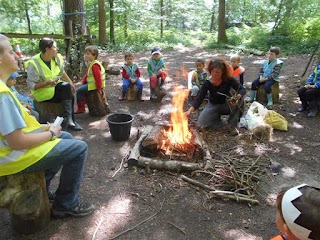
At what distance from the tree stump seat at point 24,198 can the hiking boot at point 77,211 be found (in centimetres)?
23

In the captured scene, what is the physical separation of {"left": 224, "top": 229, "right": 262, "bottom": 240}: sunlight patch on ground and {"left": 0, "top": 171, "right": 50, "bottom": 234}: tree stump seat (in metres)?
1.92

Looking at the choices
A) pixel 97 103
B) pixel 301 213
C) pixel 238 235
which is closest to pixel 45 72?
pixel 97 103

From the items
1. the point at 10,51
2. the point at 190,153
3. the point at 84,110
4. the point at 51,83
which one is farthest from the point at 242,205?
the point at 84,110

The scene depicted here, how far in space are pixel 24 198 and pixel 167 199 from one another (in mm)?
1588

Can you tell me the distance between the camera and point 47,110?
540cm

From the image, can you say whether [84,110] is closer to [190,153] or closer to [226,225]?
[190,153]

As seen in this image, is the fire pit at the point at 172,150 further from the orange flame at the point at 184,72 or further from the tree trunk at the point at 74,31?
the orange flame at the point at 184,72

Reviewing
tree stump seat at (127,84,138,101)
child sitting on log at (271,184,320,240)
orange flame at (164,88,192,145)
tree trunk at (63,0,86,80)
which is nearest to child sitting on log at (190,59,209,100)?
tree stump seat at (127,84,138,101)

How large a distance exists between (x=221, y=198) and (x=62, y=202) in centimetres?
185

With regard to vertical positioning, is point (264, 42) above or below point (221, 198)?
above

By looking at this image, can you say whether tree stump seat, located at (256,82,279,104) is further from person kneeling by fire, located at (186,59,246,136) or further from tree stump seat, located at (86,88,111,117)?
tree stump seat, located at (86,88,111,117)

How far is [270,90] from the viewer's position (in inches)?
262

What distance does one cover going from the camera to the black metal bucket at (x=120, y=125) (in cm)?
476

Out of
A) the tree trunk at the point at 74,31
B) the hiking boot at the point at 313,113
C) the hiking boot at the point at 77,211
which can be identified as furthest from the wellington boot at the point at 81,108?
the hiking boot at the point at 313,113
